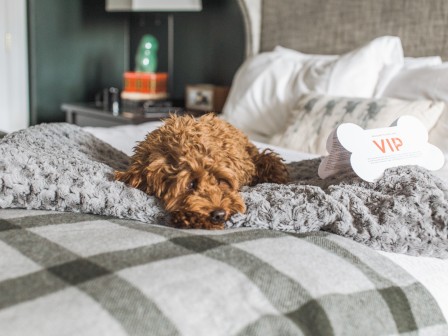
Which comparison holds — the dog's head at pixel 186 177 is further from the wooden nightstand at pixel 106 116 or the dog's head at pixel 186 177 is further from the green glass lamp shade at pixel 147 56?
the green glass lamp shade at pixel 147 56

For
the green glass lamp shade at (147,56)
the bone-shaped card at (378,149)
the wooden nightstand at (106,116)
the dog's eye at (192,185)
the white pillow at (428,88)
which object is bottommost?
the wooden nightstand at (106,116)

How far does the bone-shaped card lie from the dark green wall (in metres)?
2.23

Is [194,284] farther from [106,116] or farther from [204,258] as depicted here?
[106,116]

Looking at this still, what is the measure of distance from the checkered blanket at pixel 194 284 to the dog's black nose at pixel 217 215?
0.04m

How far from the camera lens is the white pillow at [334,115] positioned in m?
1.75

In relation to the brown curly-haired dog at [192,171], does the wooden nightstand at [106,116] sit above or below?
below

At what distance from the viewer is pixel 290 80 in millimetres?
2416

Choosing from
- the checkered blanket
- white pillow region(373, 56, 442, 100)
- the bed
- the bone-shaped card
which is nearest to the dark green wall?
white pillow region(373, 56, 442, 100)

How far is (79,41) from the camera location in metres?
4.06

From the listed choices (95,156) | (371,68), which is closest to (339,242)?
(95,156)

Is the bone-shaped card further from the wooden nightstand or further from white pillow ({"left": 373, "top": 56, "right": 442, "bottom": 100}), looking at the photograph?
the wooden nightstand

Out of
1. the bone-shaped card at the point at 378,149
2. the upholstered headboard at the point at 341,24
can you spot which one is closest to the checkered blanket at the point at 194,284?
the bone-shaped card at the point at 378,149

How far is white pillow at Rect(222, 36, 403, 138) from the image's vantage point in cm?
217

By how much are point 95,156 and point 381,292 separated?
0.76m
